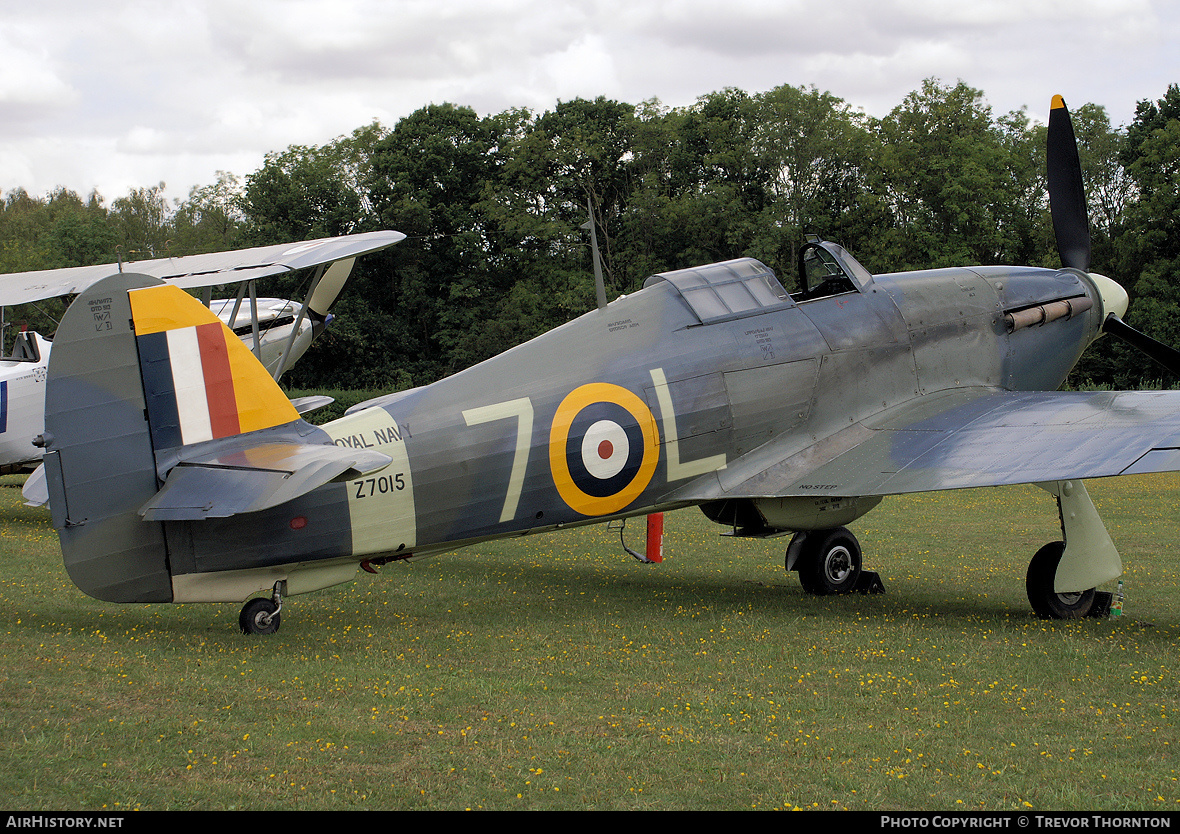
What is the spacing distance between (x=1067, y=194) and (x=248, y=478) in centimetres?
902

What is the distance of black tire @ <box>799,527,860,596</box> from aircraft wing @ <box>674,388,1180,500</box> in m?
1.07

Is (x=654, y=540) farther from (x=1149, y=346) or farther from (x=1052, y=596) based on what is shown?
(x=1149, y=346)

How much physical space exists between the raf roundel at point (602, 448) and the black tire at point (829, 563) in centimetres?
208

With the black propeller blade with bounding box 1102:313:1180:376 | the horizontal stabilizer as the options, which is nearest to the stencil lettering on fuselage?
the horizontal stabilizer

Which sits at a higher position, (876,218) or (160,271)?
(876,218)

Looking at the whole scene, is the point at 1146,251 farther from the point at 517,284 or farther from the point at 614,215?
the point at 517,284

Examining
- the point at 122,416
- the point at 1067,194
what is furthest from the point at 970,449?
the point at 122,416

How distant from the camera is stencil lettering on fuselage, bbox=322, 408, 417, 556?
265 inches

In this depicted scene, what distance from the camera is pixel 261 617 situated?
6785 millimetres

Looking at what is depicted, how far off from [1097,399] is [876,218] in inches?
1372

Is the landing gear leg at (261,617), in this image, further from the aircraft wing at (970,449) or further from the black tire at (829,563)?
the black tire at (829,563)

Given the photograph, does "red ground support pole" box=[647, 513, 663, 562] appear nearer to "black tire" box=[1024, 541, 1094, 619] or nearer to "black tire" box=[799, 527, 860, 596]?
"black tire" box=[799, 527, 860, 596]

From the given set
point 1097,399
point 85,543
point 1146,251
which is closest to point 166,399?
point 85,543

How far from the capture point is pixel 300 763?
4438 mm
